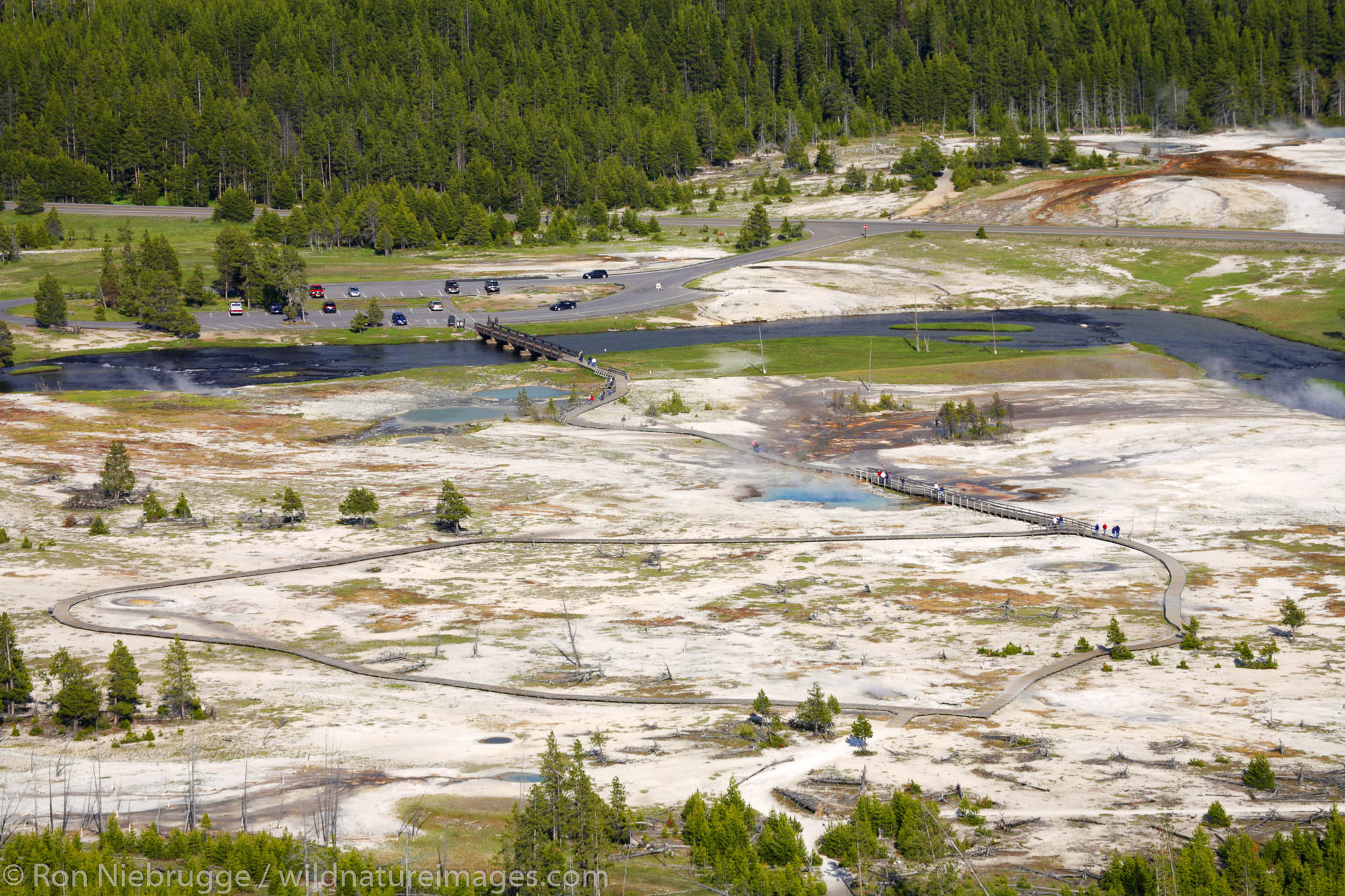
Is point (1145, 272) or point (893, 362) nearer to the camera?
point (893, 362)

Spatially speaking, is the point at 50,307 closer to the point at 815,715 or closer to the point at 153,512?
the point at 153,512

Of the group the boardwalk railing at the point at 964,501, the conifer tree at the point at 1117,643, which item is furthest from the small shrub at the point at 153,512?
the conifer tree at the point at 1117,643

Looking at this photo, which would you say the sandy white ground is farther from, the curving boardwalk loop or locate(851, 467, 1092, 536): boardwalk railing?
locate(851, 467, 1092, 536): boardwalk railing

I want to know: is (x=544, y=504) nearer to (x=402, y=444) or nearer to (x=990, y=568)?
(x=402, y=444)

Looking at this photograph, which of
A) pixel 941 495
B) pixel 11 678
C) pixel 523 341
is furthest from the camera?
pixel 523 341

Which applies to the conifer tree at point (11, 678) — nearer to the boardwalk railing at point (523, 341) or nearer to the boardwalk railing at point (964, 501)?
the boardwalk railing at point (964, 501)

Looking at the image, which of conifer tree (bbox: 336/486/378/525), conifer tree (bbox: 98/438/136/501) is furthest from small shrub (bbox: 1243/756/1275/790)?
conifer tree (bbox: 98/438/136/501)

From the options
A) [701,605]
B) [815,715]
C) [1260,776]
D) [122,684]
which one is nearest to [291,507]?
[701,605]
